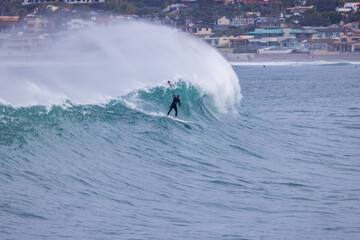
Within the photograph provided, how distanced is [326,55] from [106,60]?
110120 millimetres

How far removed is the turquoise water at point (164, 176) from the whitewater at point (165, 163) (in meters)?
0.04

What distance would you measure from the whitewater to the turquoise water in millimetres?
36

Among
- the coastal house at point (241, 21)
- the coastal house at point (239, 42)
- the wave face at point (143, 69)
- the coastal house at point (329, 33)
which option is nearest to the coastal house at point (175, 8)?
the coastal house at point (241, 21)

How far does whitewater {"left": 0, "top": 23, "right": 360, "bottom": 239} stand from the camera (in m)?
11.5

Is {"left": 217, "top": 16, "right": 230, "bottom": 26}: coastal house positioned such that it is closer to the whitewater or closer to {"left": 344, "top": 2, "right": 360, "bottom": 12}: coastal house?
{"left": 344, "top": 2, "right": 360, "bottom": 12}: coastal house

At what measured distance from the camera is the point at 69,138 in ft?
57.9

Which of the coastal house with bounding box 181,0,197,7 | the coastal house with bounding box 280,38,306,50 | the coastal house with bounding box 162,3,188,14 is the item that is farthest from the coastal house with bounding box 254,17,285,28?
the coastal house with bounding box 181,0,197,7

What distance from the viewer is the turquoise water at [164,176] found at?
37.2ft

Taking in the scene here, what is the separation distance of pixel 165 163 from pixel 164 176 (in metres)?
1.60

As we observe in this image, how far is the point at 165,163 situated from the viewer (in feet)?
56.4

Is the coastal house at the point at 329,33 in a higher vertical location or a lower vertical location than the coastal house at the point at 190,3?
lower

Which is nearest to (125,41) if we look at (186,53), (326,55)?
(186,53)

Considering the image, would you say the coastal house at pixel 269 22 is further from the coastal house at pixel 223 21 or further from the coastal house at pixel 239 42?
the coastal house at pixel 239 42

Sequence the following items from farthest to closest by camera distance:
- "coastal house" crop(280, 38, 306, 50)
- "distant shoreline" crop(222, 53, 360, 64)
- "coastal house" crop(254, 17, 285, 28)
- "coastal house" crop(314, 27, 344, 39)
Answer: "coastal house" crop(254, 17, 285, 28) < "coastal house" crop(314, 27, 344, 39) < "coastal house" crop(280, 38, 306, 50) < "distant shoreline" crop(222, 53, 360, 64)
